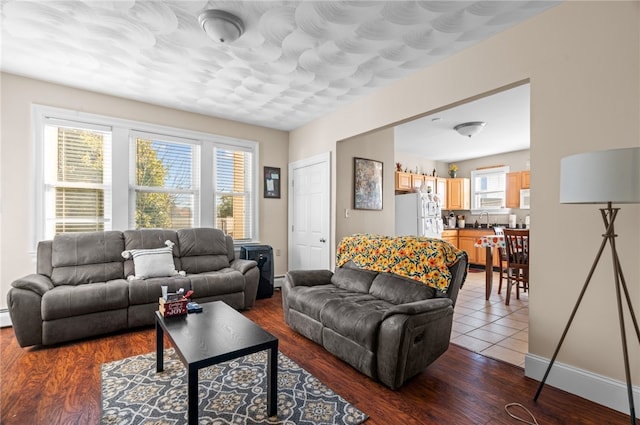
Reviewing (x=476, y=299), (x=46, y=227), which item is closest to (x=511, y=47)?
(x=476, y=299)

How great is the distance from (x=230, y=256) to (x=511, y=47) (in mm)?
3865

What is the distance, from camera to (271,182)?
16.6 feet

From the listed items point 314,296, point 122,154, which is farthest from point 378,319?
point 122,154

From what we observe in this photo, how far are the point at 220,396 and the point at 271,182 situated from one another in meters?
3.54

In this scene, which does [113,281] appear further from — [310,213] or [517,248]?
[517,248]

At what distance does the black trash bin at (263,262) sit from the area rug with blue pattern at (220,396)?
1.95 metres

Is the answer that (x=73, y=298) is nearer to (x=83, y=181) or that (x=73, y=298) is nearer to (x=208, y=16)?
(x=83, y=181)

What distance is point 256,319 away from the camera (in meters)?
3.49

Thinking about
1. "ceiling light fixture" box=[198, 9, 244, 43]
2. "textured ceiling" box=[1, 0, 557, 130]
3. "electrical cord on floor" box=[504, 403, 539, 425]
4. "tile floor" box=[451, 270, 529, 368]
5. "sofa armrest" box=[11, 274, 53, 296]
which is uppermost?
"textured ceiling" box=[1, 0, 557, 130]

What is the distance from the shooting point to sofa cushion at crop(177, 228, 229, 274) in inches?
152

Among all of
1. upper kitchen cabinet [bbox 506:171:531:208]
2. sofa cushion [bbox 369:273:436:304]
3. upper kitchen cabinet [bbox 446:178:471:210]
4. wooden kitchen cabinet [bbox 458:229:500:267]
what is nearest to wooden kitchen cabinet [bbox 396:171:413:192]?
upper kitchen cabinet [bbox 446:178:471:210]

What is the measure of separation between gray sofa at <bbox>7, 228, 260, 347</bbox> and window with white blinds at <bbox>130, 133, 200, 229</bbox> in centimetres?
38

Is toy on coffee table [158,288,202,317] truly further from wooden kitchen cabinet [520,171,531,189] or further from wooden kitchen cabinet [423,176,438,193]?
wooden kitchen cabinet [520,171,531,189]

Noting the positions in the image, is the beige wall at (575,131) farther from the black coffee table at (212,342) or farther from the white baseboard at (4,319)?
the white baseboard at (4,319)
